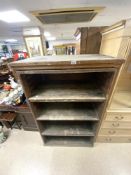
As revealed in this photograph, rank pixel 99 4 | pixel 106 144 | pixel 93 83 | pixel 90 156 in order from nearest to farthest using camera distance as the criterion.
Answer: pixel 93 83, pixel 90 156, pixel 106 144, pixel 99 4

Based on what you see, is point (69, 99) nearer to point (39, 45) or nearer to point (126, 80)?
point (126, 80)

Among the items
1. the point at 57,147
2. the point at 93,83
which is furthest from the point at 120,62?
the point at 57,147

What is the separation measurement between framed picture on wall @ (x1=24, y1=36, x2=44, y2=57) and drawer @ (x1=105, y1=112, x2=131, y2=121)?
3222mm

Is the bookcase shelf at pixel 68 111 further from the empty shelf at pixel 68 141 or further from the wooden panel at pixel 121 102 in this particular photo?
the empty shelf at pixel 68 141

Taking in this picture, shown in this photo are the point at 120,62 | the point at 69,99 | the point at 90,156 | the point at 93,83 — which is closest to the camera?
the point at 120,62

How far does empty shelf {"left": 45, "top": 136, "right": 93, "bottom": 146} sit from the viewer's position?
1385 mm

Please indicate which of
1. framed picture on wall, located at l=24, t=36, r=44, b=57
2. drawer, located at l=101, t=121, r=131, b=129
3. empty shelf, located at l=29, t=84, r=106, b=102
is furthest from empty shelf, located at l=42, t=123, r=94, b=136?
framed picture on wall, located at l=24, t=36, r=44, b=57

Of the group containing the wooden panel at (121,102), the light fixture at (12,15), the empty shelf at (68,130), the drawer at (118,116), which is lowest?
the empty shelf at (68,130)

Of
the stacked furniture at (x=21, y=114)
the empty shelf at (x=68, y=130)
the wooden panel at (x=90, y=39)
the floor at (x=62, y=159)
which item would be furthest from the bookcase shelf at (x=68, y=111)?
the wooden panel at (x=90, y=39)

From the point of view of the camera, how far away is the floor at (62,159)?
3.81 feet

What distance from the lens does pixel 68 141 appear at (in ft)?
4.62

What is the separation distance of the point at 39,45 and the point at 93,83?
307 centimetres

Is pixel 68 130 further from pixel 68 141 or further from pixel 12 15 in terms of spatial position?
pixel 12 15

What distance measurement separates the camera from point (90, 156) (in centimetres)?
130
